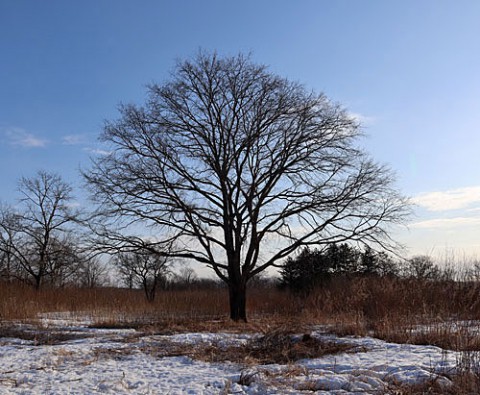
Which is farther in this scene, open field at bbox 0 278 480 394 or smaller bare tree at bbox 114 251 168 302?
smaller bare tree at bbox 114 251 168 302

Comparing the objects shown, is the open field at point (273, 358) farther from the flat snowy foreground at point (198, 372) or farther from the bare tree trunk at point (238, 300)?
the bare tree trunk at point (238, 300)

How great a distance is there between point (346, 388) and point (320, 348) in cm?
244

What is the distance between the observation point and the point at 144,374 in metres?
5.65

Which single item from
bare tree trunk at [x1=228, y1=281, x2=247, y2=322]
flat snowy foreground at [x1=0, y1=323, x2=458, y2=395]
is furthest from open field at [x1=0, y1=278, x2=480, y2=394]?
bare tree trunk at [x1=228, y1=281, x2=247, y2=322]

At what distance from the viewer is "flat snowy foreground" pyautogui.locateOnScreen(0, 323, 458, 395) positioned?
488 cm

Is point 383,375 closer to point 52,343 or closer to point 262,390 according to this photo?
point 262,390

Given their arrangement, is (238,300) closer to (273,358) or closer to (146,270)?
(273,358)

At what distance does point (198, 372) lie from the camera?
5789 mm

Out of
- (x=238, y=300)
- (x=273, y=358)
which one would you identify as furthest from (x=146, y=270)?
(x=273, y=358)

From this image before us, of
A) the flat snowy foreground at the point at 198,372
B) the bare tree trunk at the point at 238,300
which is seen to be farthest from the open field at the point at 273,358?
the bare tree trunk at the point at 238,300

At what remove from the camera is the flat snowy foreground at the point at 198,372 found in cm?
488

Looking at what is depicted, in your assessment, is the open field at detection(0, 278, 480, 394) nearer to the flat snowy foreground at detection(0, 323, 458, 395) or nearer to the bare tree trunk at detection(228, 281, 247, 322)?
the flat snowy foreground at detection(0, 323, 458, 395)

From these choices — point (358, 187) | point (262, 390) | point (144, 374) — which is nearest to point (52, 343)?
point (144, 374)

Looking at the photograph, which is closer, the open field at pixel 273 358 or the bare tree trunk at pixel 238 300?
the open field at pixel 273 358
